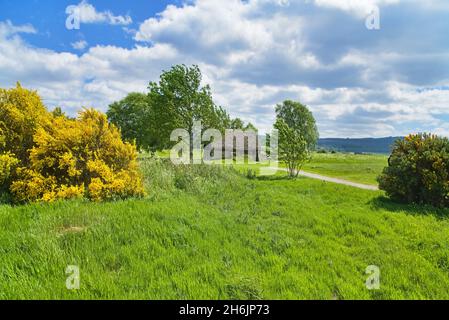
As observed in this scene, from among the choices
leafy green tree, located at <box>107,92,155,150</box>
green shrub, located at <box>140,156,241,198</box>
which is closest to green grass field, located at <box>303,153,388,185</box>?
green shrub, located at <box>140,156,241,198</box>

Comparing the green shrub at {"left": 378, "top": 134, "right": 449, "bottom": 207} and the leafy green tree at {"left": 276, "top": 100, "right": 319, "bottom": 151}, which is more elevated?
the leafy green tree at {"left": 276, "top": 100, "right": 319, "bottom": 151}

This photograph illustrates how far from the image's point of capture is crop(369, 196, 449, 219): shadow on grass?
1007 cm

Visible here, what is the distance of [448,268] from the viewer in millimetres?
6066

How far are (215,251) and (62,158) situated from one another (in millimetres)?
6620

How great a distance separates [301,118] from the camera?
182ft

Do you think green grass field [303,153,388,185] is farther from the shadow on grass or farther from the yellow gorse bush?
the yellow gorse bush

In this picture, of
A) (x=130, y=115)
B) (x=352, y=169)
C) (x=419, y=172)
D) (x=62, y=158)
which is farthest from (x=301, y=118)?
(x=62, y=158)

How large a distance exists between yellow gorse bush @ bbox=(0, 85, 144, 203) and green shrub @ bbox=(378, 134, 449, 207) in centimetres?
1033

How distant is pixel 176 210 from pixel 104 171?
3.16 m

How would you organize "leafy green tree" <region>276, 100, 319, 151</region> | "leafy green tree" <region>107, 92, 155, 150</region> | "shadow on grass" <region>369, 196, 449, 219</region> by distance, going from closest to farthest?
"shadow on grass" <region>369, 196, 449, 219</region>
"leafy green tree" <region>107, 92, 155, 150</region>
"leafy green tree" <region>276, 100, 319, 151</region>

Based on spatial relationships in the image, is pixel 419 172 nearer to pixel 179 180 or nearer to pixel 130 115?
pixel 179 180

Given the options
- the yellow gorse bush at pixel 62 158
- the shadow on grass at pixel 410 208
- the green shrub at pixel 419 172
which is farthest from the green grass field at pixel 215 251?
the green shrub at pixel 419 172
